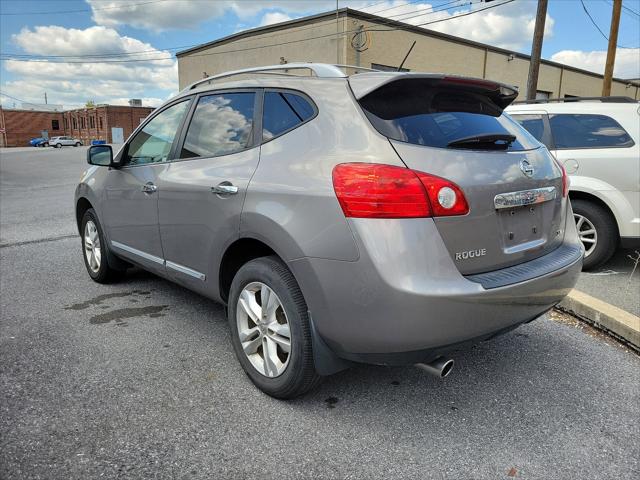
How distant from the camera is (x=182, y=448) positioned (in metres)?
2.37

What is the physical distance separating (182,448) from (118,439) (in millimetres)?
323

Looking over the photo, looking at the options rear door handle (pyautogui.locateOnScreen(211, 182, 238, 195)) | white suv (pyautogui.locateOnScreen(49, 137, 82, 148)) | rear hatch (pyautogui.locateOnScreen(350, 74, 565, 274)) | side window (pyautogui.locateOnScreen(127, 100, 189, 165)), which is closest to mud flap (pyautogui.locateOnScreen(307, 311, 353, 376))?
rear hatch (pyautogui.locateOnScreen(350, 74, 565, 274))

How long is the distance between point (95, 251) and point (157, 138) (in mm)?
1569

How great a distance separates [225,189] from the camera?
2.92 metres

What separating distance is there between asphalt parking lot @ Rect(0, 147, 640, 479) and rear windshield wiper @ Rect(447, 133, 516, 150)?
1.41 meters

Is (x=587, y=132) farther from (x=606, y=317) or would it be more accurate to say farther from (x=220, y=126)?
(x=220, y=126)

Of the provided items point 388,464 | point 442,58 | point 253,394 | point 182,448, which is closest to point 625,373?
point 388,464

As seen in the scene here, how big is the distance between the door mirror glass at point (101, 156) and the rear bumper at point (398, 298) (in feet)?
8.17

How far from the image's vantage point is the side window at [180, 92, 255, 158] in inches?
121

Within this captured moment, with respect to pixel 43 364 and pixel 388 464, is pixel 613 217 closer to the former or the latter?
pixel 388 464

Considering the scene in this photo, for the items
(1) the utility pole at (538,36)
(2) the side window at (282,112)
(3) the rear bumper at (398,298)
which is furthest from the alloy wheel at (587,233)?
(1) the utility pole at (538,36)

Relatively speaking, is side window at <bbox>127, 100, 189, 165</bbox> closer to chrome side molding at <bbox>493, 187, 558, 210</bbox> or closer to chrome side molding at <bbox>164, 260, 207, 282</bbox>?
chrome side molding at <bbox>164, 260, 207, 282</bbox>

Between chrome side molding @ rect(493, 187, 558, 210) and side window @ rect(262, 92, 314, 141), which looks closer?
chrome side molding @ rect(493, 187, 558, 210)

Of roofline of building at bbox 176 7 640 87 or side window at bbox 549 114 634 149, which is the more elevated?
roofline of building at bbox 176 7 640 87
